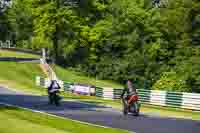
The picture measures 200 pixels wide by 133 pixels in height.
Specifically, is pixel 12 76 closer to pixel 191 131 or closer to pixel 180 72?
pixel 180 72

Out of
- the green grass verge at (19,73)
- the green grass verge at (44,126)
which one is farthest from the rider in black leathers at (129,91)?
the green grass verge at (19,73)

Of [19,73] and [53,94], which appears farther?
[19,73]

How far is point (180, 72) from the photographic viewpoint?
5994cm

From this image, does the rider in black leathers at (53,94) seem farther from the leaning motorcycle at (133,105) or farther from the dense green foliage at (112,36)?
the dense green foliage at (112,36)

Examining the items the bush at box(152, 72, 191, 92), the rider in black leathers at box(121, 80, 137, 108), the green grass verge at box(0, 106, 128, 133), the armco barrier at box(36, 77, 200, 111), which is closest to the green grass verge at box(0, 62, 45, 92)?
the armco barrier at box(36, 77, 200, 111)

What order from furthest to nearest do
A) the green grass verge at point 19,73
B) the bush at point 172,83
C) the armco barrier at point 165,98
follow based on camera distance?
the bush at point 172,83
the green grass verge at point 19,73
the armco barrier at point 165,98

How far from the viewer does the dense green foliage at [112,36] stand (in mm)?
76000

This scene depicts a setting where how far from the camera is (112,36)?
82.4 meters

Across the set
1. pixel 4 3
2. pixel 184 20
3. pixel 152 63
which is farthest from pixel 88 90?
pixel 4 3

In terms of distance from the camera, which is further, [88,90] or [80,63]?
[80,63]

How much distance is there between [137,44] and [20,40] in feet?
135

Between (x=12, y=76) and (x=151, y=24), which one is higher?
(x=151, y=24)

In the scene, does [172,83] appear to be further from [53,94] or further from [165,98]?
[53,94]

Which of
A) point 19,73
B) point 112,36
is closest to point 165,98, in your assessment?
point 19,73
